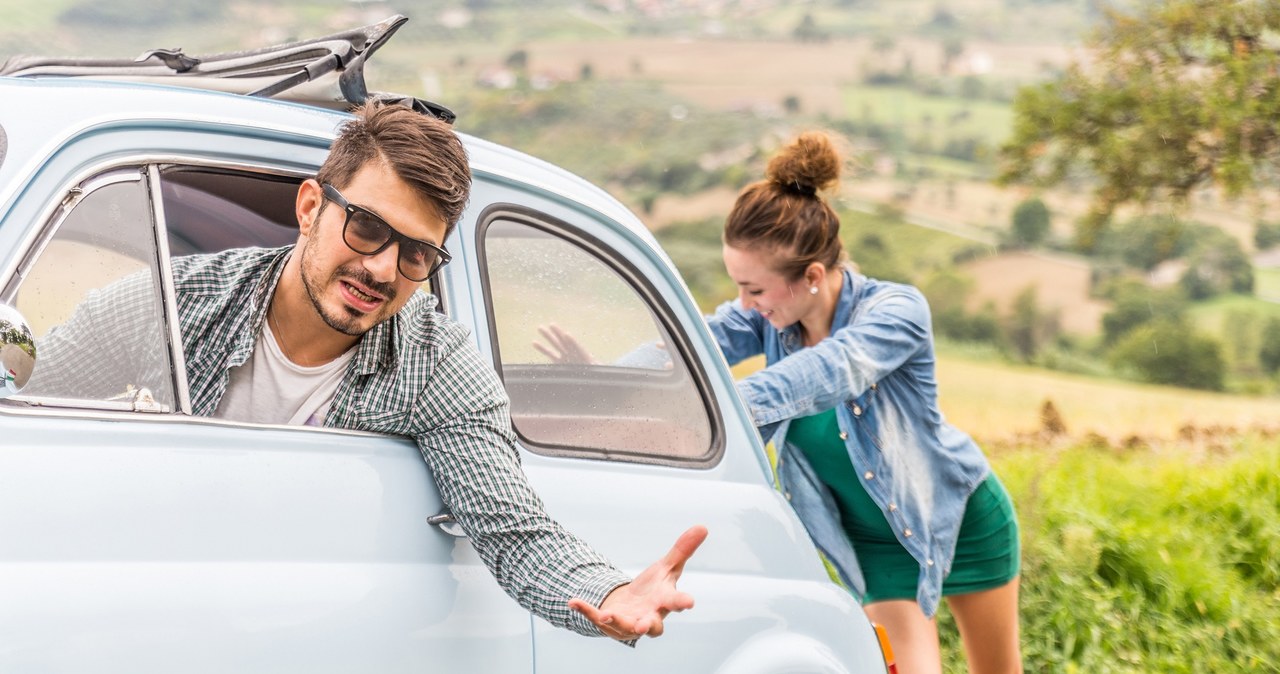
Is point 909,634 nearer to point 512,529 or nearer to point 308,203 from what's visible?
point 512,529

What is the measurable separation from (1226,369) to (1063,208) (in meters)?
6.25

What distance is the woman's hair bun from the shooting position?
4.06 meters

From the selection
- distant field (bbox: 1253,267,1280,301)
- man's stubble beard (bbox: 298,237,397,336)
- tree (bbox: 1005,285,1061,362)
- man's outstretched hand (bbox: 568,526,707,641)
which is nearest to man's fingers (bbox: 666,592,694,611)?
man's outstretched hand (bbox: 568,526,707,641)

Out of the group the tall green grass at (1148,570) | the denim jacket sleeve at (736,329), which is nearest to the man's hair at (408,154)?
the denim jacket sleeve at (736,329)

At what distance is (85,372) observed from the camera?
2.12 metres

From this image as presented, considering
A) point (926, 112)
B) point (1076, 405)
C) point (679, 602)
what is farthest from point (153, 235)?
point (926, 112)

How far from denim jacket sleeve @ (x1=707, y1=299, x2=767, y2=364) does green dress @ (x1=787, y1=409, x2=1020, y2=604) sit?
0.33 m

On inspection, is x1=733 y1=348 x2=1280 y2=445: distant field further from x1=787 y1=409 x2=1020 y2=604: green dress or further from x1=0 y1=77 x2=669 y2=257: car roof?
x1=0 y1=77 x2=669 y2=257: car roof

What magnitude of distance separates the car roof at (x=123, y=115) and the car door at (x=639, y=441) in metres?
0.25

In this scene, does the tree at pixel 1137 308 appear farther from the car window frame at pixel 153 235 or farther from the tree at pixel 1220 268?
the car window frame at pixel 153 235

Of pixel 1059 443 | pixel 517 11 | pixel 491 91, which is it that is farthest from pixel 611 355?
pixel 517 11

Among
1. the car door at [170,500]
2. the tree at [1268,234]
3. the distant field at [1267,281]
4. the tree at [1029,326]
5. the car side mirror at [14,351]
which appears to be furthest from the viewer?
the tree at [1029,326]

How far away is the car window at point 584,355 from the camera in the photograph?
9.16 feet

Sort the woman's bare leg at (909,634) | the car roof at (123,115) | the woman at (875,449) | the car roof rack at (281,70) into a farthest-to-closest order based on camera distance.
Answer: the woman's bare leg at (909,634) → the woman at (875,449) → the car roof rack at (281,70) → the car roof at (123,115)
